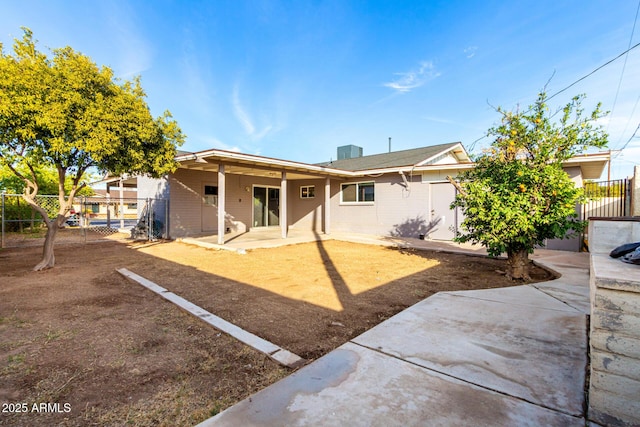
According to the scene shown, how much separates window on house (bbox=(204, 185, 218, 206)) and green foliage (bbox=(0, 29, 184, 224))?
17.6 ft

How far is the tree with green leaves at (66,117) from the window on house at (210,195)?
17.7 feet

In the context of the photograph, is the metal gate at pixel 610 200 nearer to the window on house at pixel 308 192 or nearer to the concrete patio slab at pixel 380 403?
the concrete patio slab at pixel 380 403

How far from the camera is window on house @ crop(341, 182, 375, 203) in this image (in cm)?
1258

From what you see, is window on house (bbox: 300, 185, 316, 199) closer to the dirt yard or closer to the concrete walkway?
the dirt yard

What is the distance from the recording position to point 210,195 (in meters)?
12.1

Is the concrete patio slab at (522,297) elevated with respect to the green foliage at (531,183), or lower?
lower

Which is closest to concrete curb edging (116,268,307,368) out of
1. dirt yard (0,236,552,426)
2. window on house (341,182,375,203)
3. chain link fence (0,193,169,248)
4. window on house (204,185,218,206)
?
dirt yard (0,236,552,426)

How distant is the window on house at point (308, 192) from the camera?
1433cm

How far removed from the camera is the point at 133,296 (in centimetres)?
432

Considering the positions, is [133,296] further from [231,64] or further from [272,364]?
[231,64]

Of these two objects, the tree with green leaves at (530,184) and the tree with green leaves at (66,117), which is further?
the tree with green leaves at (66,117)

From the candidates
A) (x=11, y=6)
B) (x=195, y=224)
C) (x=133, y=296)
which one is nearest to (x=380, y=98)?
(x=195, y=224)

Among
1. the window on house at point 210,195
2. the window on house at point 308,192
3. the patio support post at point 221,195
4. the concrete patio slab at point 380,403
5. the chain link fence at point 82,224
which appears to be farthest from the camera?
the window on house at point 308,192

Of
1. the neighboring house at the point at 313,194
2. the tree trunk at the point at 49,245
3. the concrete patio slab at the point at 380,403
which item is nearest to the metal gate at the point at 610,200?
the neighboring house at the point at 313,194
